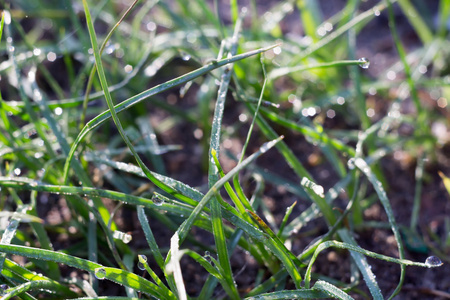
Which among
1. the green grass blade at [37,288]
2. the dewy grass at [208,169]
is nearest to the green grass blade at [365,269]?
the dewy grass at [208,169]

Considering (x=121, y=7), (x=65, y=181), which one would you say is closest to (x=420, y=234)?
(x=65, y=181)

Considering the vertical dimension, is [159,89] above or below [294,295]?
above

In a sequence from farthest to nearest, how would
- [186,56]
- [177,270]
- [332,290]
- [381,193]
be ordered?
[186,56]
[381,193]
[332,290]
[177,270]

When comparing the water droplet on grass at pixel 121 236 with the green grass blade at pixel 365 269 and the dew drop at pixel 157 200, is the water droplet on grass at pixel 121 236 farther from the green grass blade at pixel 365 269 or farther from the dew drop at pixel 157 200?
the green grass blade at pixel 365 269

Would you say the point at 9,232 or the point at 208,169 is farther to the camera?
the point at 208,169

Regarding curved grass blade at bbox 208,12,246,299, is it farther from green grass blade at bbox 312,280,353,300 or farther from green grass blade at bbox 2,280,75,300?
green grass blade at bbox 2,280,75,300

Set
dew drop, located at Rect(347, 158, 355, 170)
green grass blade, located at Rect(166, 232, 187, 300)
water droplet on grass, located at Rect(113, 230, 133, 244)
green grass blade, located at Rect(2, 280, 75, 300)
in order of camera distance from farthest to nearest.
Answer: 1. dew drop, located at Rect(347, 158, 355, 170)
2. water droplet on grass, located at Rect(113, 230, 133, 244)
3. green grass blade, located at Rect(2, 280, 75, 300)
4. green grass blade, located at Rect(166, 232, 187, 300)

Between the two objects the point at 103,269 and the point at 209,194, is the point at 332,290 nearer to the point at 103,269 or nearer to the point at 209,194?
the point at 209,194

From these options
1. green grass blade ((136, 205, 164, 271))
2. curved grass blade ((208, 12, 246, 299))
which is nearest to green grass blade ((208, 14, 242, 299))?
curved grass blade ((208, 12, 246, 299))

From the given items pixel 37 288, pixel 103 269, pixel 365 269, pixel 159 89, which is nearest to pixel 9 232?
pixel 37 288

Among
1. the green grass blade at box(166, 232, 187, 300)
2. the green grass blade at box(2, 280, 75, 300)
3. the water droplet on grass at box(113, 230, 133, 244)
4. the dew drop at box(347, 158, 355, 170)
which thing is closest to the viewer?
the green grass blade at box(166, 232, 187, 300)
